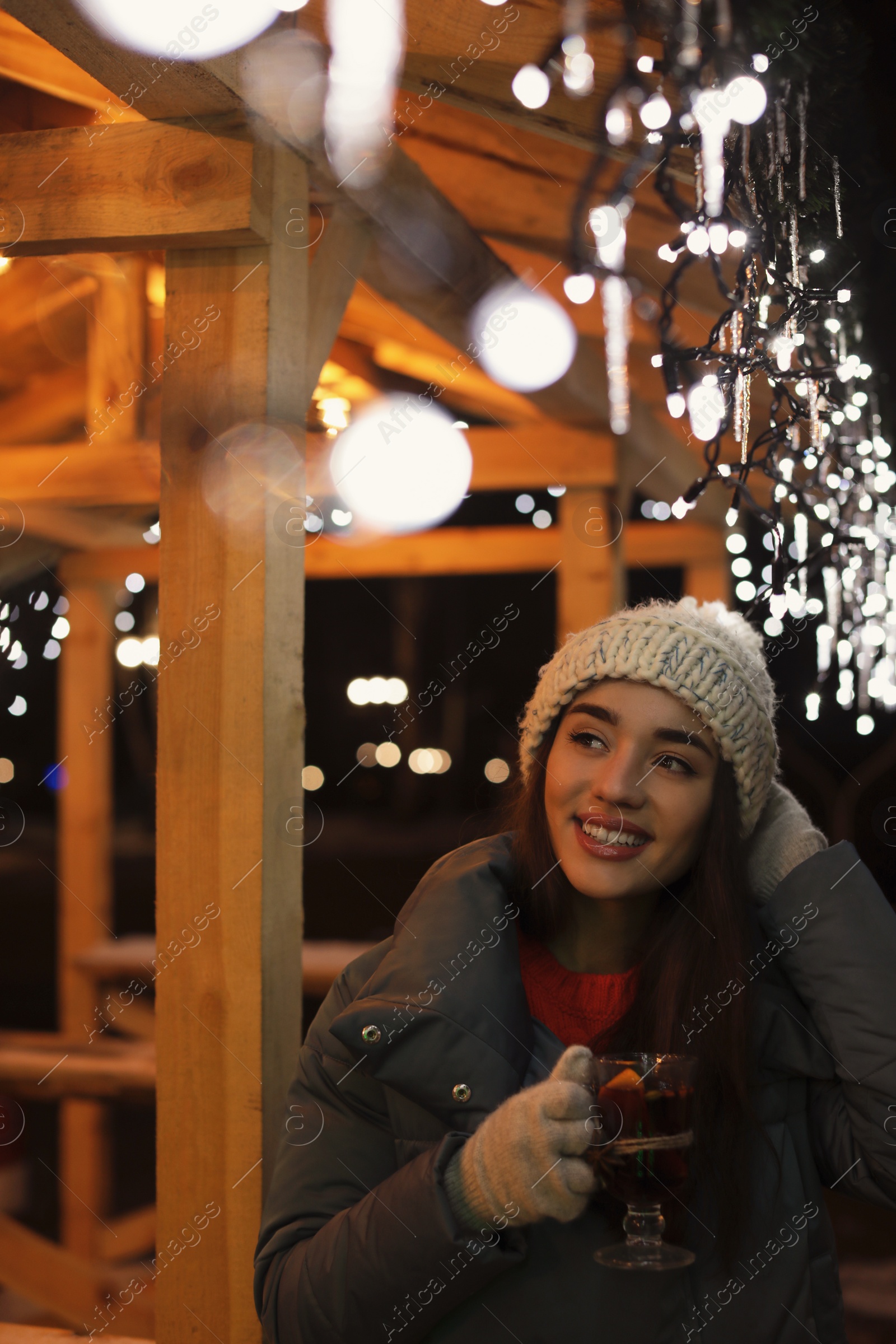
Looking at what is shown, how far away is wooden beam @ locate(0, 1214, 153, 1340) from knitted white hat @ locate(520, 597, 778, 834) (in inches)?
128

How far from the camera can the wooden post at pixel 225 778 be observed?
62.0 inches

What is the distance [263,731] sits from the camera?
63.2 inches

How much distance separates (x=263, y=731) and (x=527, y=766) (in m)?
0.41

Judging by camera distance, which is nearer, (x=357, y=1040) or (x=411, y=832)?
(x=357, y=1040)

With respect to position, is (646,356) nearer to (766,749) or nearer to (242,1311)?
(766,749)

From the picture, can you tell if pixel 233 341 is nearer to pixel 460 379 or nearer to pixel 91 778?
pixel 460 379

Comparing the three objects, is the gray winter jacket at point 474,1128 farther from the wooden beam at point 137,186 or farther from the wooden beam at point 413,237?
the wooden beam at point 413,237

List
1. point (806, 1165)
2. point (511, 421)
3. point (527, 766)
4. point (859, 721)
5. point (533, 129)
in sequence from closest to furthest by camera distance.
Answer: point (806, 1165) < point (527, 766) < point (533, 129) < point (859, 721) < point (511, 421)

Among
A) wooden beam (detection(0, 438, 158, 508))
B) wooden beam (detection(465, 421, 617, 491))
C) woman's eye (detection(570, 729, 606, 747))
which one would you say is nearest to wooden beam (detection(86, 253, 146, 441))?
wooden beam (detection(0, 438, 158, 508))

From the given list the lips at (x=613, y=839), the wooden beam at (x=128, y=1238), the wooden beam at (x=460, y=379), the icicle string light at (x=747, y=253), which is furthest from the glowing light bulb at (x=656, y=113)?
the wooden beam at (x=128, y=1238)

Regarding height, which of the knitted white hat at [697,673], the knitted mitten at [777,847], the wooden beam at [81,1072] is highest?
the knitted white hat at [697,673]

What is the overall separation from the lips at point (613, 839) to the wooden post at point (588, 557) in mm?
2393

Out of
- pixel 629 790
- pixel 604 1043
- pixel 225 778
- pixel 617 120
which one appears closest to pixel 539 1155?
pixel 604 1043

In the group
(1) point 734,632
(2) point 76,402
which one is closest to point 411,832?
(2) point 76,402
